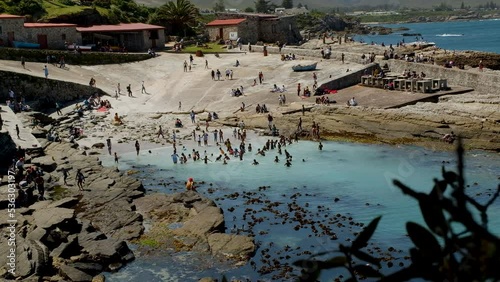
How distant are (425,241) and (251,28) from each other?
2668 inches

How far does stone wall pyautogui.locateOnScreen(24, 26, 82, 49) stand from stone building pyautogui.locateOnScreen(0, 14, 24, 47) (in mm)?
652

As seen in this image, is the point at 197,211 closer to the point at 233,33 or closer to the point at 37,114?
the point at 37,114

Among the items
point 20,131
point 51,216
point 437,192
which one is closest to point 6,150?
point 20,131

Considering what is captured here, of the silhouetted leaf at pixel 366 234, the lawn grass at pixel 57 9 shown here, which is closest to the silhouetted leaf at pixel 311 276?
the silhouetted leaf at pixel 366 234

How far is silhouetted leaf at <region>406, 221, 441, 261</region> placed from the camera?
389cm

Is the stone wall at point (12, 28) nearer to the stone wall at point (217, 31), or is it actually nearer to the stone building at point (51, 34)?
the stone building at point (51, 34)

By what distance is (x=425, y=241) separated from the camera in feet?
12.8

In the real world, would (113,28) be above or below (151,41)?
above

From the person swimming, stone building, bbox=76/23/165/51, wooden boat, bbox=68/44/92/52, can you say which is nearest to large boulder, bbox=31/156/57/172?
the person swimming

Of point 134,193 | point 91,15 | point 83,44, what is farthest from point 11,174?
point 91,15

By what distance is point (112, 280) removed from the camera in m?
21.7

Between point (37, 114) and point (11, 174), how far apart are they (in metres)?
16.6

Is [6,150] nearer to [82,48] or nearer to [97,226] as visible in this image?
[97,226]

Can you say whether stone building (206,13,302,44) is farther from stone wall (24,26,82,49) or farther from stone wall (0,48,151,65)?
stone wall (24,26,82,49)
